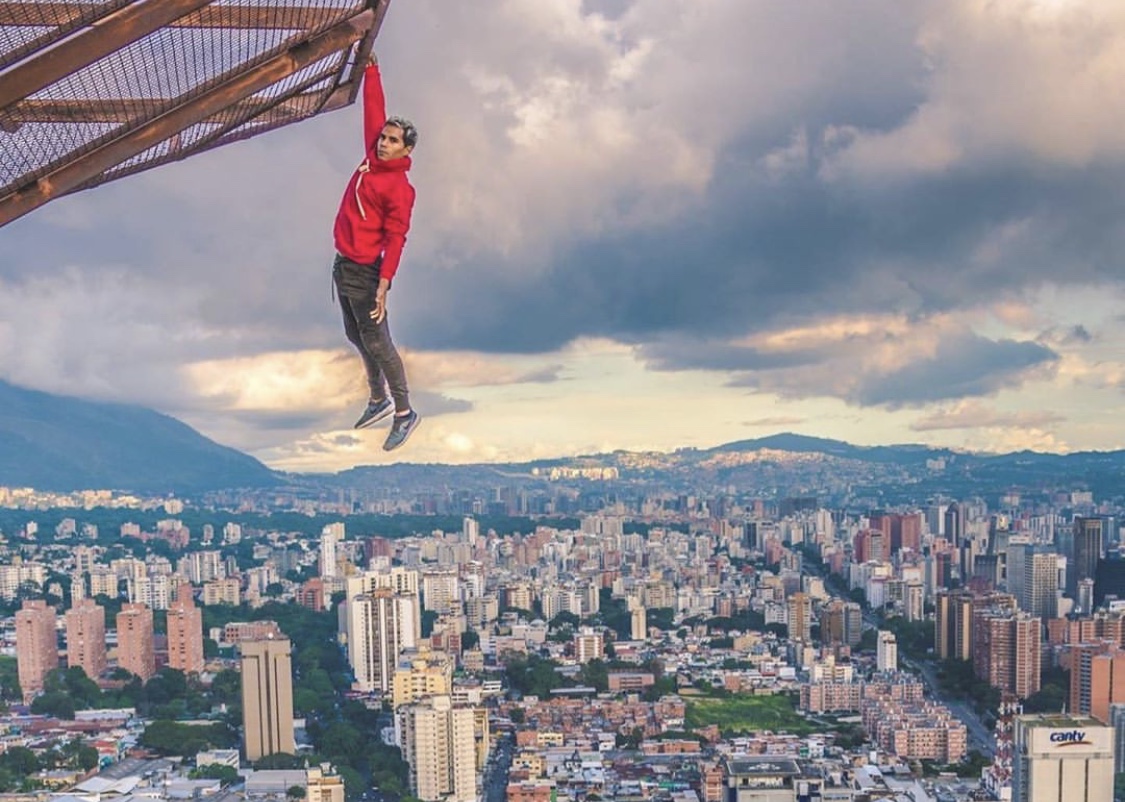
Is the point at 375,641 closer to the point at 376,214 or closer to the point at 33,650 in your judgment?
the point at 33,650

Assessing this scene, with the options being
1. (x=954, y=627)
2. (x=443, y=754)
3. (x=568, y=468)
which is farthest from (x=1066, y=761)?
(x=568, y=468)

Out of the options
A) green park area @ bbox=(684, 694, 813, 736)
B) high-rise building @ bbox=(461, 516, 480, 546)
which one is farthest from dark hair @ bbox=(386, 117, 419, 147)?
high-rise building @ bbox=(461, 516, 480, 546)

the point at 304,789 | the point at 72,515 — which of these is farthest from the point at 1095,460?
the point at 304,789

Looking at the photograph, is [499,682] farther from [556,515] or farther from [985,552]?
[556,515]

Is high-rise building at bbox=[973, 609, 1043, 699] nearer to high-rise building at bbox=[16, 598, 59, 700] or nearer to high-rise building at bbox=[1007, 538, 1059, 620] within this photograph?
high-rise building at bbox=[1007, 538, 1059, 620]

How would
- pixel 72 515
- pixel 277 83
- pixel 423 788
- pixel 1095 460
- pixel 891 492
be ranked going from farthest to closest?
pixel 891 492
pixel 72 515
pixel 1095 460
pixel 423 788
pixel 277 83
